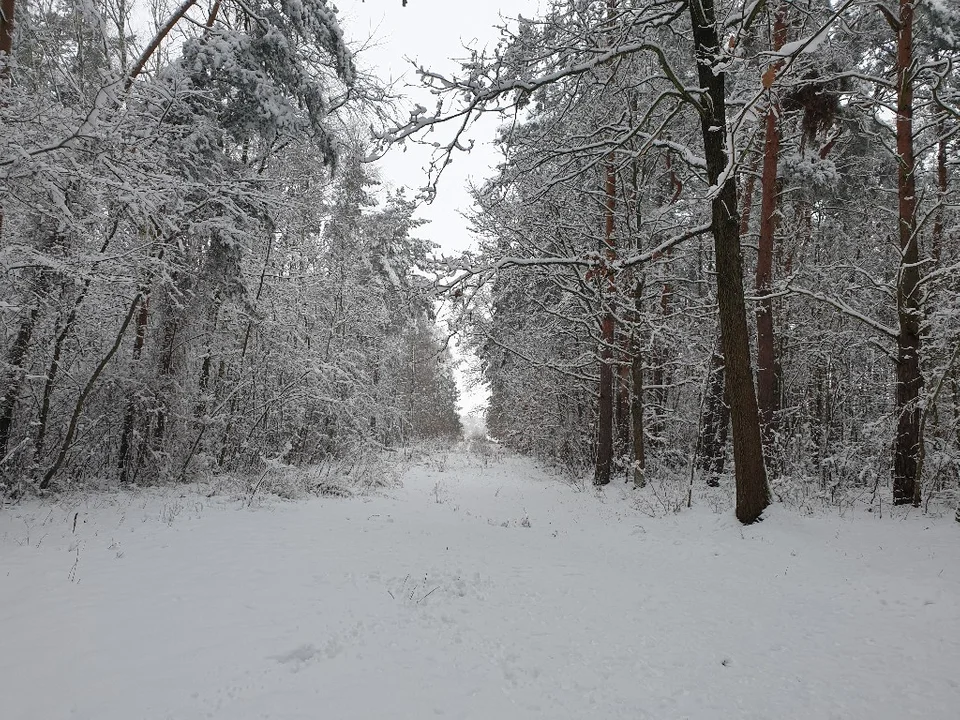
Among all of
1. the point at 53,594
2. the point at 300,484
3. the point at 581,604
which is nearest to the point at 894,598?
the point at 581,604

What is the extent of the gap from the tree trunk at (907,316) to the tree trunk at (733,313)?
8.57 feet

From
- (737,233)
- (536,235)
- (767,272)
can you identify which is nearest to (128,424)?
(536,235)

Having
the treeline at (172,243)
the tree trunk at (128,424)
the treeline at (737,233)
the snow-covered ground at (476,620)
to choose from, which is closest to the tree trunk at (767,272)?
the treeline at (737,233)

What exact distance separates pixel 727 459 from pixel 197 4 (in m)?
15.1

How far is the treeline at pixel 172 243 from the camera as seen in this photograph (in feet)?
18.6

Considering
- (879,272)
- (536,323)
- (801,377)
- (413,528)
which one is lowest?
(413,528)

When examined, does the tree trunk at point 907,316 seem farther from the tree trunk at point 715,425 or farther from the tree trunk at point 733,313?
the tree trunk at point 715,425

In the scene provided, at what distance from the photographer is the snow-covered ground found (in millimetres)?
2916

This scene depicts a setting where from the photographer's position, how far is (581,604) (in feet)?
15.2

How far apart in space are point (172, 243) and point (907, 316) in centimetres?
1158

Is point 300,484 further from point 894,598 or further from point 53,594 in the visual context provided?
point 894,598

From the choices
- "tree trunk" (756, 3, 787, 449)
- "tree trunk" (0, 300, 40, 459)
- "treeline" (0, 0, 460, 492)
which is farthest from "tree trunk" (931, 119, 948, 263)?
"tree trunk" (0, 300, 40, 459)

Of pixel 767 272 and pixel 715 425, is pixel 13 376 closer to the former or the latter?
pixel 767 272

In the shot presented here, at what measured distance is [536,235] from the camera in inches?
490
